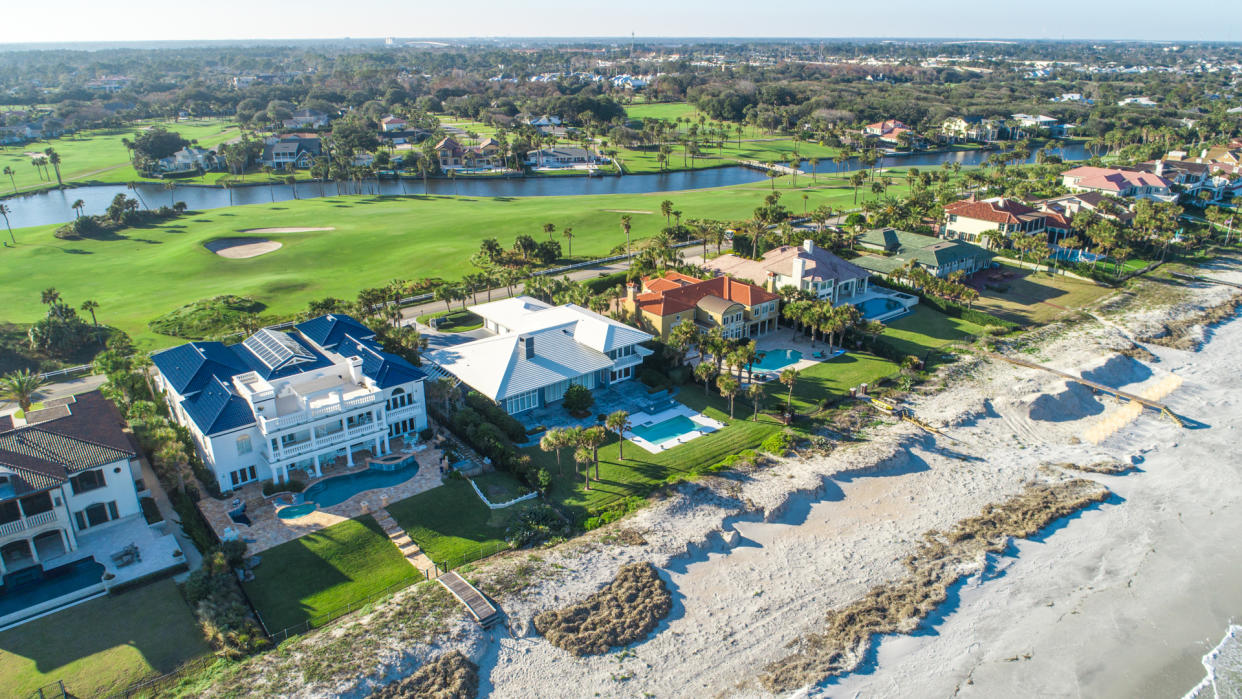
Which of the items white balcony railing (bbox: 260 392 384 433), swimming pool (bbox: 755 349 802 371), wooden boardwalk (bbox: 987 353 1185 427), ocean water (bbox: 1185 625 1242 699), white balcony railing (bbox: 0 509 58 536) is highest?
white balcony railing (bbox: 260 392 384 433)

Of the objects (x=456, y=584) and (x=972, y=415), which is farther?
(x=972, y=415)

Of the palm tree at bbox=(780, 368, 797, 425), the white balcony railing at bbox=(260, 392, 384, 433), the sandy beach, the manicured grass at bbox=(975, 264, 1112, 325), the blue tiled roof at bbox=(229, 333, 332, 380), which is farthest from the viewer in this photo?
the manicured grass at bbox=(975, 264, 1112, 325)

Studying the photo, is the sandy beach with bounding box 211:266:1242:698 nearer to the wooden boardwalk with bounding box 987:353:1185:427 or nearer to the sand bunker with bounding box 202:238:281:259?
the wooden boardwalk with bounding box 987:353:1185:427

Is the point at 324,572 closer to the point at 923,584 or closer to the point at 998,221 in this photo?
the point at 923,584

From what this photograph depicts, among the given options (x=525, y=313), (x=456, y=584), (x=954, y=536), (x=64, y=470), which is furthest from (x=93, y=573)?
(x=954, y=536)

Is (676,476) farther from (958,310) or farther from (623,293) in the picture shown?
(958,310)

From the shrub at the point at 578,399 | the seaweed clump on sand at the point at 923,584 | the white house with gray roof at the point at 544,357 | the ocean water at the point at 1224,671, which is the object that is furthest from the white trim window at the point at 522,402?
the ocean water at the point at 1224,671

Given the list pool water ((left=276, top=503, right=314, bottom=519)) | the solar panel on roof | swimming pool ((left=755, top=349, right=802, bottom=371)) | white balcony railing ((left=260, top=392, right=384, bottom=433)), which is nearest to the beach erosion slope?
swimming pool ((left=755, top=349, right=802, bottom=371))
